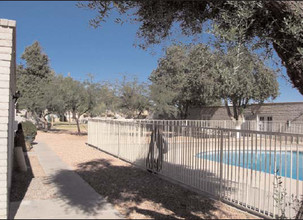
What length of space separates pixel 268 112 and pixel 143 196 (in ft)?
73.8

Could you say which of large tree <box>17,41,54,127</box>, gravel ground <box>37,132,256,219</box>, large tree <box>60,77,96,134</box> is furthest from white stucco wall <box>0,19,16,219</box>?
large tree <box>17,41,54,127</box>

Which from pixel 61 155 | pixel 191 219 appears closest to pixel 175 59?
pixel 61 155

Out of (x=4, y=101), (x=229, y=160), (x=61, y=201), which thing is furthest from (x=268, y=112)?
(x=4, y=101)

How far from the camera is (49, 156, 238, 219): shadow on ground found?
5.67 m

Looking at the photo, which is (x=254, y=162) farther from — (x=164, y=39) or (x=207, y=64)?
(x=164, y=39)

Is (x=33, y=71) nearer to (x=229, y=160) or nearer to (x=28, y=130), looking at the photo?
(x=28, y=130)

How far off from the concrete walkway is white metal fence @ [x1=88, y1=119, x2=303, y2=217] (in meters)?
2.42

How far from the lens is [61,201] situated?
20.1 feet

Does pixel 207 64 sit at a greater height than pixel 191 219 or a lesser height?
greater

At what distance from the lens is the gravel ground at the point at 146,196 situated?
5.61m

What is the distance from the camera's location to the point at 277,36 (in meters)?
4.25

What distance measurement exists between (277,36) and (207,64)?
3.44 ft

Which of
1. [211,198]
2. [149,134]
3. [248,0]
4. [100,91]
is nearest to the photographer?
[248,0]

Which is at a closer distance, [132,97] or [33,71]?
[132,97]
